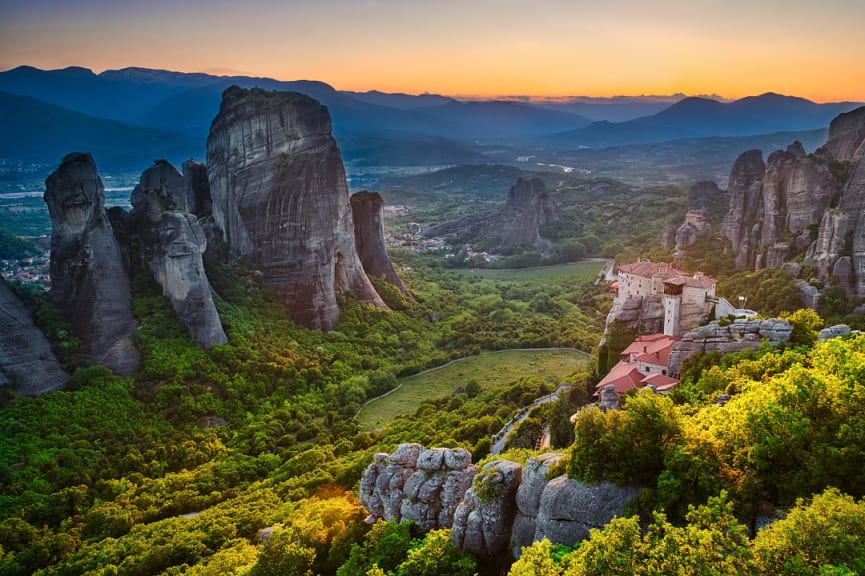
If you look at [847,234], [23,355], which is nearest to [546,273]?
[847,234]

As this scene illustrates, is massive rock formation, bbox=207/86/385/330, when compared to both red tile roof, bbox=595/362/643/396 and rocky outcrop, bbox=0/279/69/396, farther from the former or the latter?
red tile roof, bbox=595/362/643/396

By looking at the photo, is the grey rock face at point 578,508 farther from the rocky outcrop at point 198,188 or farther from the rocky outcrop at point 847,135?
the rocky outcrop at point 847,135

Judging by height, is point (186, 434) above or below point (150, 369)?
below

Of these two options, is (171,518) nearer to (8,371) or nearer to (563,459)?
(8,371)

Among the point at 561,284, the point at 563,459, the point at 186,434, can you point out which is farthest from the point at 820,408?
the point at 561,284

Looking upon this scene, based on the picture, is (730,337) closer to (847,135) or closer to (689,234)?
(689,234)

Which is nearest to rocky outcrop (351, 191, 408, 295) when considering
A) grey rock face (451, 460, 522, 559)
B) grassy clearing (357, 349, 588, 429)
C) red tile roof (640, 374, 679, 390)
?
grassy clearing (357, 349, 588, 429)
